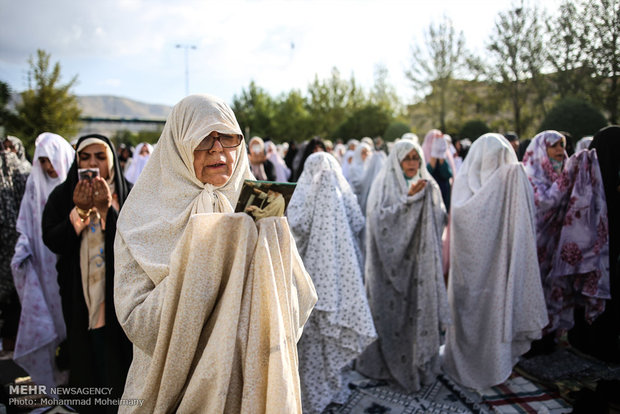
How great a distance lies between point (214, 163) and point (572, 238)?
4062 millimetres

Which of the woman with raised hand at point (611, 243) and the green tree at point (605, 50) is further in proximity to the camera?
the green tree at point (605, 50)

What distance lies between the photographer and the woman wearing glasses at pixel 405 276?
3.69 meters

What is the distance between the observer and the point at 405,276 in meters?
3.89

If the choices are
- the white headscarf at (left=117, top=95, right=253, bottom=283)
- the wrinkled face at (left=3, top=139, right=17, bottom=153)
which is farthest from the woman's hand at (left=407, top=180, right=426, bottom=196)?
the wrinkled face at (left=3, top=139, right=17, bottom=153)

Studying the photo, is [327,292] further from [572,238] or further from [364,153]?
[364,153]

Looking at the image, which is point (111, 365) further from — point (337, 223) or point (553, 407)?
point (553, 407)

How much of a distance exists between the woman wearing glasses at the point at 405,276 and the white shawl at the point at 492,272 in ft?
0.98

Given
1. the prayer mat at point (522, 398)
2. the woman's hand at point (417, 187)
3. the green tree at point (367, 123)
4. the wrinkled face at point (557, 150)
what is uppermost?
the green tree at point (367, 123)

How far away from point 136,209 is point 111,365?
1.19 m

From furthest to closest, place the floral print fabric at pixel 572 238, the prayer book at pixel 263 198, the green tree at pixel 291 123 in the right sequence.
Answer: the green tree at pixel 291 123 < the floral print fabric at pixel 572 238 < the prayer book at pixel 263 198

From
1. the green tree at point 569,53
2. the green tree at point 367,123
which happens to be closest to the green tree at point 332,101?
the green tree at point 367,123

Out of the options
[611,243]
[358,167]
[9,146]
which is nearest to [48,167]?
[9,146]

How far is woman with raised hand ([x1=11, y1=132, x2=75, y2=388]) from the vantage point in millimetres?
3240

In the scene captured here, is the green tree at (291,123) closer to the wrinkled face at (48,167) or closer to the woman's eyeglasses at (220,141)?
the wrinkled face at (48,167)
